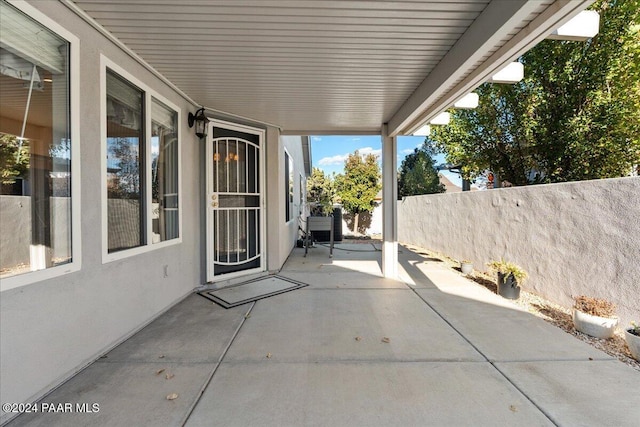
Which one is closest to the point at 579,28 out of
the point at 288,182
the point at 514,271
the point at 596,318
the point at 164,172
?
the point at 596,318

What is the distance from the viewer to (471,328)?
120 inches

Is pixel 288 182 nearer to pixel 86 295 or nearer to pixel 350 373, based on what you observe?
pixel 86 295

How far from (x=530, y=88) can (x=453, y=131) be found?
1743mm

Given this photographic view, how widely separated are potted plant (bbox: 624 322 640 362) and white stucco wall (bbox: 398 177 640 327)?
340 millimetres

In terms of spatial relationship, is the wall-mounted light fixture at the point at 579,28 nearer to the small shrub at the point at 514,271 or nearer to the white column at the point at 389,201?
the small shrub at the point at 514,271

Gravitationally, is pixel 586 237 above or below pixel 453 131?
below

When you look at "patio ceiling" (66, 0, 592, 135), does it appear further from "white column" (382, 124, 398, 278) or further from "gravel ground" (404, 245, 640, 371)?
"gravel ground" (404, 245, 640, 371)

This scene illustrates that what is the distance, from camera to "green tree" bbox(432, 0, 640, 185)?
5.12m

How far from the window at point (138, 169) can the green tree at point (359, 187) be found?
8967 millimetres

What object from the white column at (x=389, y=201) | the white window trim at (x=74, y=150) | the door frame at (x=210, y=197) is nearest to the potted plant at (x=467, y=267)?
the white column at (x=389, y=201)

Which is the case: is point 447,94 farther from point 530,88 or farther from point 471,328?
point 530,88

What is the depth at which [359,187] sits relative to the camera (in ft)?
39.9

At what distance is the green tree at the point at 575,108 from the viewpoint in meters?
5.12

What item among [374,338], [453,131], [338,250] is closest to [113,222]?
[374,338]
